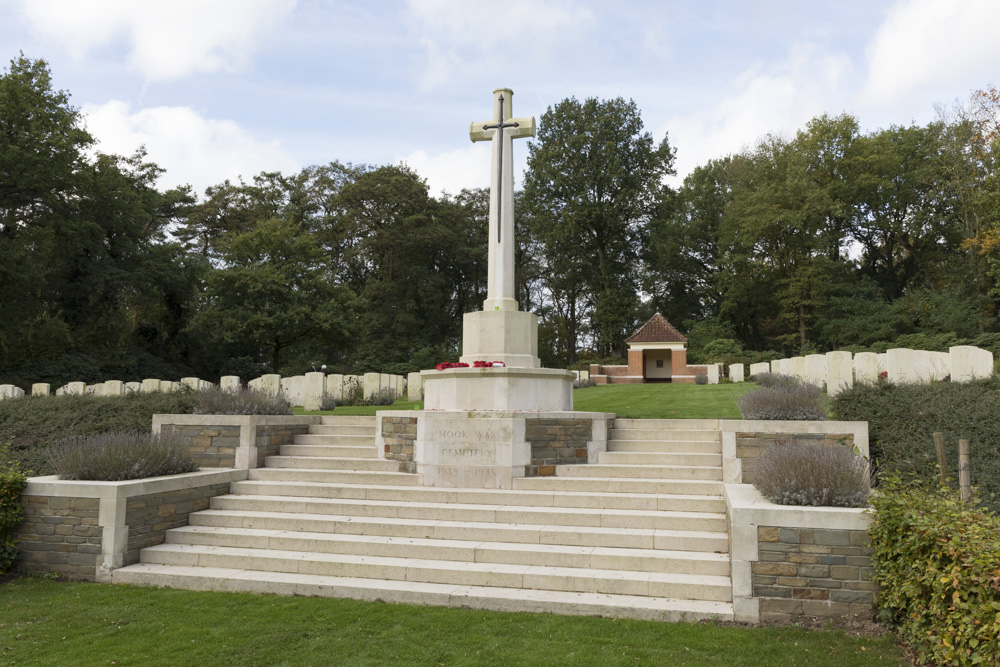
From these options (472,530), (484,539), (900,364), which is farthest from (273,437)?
(900,364)

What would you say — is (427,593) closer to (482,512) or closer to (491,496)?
(482,512)

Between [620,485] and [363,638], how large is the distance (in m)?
3.57

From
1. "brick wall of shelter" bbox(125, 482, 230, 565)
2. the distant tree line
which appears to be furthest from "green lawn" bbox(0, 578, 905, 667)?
the distant tree line

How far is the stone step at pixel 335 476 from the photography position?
7.86 metres

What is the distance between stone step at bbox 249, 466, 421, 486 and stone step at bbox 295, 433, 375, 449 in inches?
37.2

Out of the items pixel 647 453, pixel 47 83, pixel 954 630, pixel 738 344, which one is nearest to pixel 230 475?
pixel 647 453

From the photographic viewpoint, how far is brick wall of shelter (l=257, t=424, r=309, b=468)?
8586mm

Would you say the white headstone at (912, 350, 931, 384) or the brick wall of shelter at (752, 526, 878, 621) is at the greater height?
the white headstone at (912, 350, 931, 384)

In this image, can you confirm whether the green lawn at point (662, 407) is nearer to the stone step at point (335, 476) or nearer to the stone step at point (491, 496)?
the stone step at point (491, 496)

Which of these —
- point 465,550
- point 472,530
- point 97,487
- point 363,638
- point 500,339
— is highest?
point 500,339

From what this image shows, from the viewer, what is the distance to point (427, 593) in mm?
5461

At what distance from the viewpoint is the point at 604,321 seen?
3697 cm

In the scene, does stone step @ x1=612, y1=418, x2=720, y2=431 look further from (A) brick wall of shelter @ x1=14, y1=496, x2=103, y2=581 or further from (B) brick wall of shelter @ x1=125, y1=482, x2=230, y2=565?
(A) brick wall of shelter @ x1=14, y1=496, x2=103, y2=581

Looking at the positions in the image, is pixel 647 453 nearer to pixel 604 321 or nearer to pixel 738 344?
pixel 738 344
